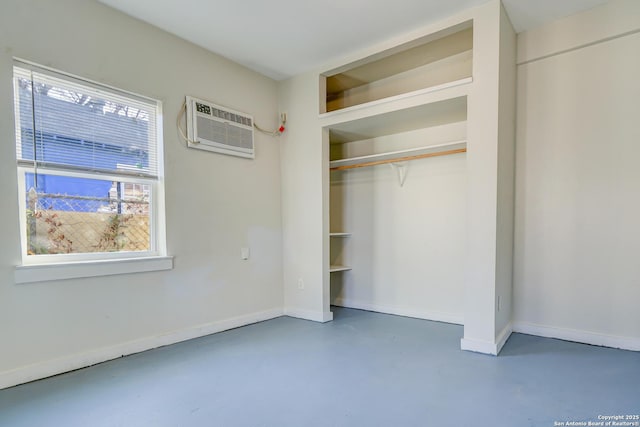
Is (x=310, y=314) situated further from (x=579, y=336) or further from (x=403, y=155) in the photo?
(x=579, y=336)

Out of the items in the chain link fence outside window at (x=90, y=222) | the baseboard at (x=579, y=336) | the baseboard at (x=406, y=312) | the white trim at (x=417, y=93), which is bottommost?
the baseboard at (x=406, y=312)

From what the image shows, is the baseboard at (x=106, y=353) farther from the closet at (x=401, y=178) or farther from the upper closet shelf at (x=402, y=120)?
the upper closet shelf at (x=402, y=120)

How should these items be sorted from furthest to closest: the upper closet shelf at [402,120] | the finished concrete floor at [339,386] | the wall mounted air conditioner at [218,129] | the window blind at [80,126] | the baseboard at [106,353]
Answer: the wall mounted air conditioner at [218,129], the upper closet shelf at [402,120], the window blind at [80,126], the baseboard at [106,353], the finished concrete floor at [339,386]

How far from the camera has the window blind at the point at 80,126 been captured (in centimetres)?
227

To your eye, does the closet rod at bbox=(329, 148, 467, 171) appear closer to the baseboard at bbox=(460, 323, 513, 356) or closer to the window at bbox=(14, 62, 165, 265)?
the baseboard at bbox=(460, 323, 513, 356)

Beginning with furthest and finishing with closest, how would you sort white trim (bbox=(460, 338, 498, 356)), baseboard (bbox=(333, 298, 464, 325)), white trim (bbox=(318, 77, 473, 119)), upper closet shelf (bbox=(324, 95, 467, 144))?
baseboard (bbox=(333, 298, 464, 325)), upper closet shelf (bbox=(324, 95, 467, 144)), white trim (bbox=(318, 77, 473, 119)), white trim (bbox=(460, 338, 498, 356))

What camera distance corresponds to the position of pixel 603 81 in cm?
283

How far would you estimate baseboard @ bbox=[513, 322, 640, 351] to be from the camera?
2713mm

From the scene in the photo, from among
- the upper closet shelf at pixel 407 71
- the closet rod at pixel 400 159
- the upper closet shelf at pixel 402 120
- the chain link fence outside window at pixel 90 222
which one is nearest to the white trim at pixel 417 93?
the upper closet shelf at pixel 407 71

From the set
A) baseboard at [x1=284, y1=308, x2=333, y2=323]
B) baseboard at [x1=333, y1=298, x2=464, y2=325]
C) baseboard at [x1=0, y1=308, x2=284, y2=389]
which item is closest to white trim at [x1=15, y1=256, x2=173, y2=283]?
baseboard at [x1=0, y1=308, x2=284, y2=389]

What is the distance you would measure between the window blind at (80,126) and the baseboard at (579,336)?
373 centimetres

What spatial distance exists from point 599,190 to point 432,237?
1507 mm

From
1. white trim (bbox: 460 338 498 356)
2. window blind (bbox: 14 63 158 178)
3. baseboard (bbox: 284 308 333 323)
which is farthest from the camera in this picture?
baseboard (bbox: 284 308 333 323)

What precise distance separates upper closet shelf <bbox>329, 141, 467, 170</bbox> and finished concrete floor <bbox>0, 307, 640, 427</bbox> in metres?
1.81
